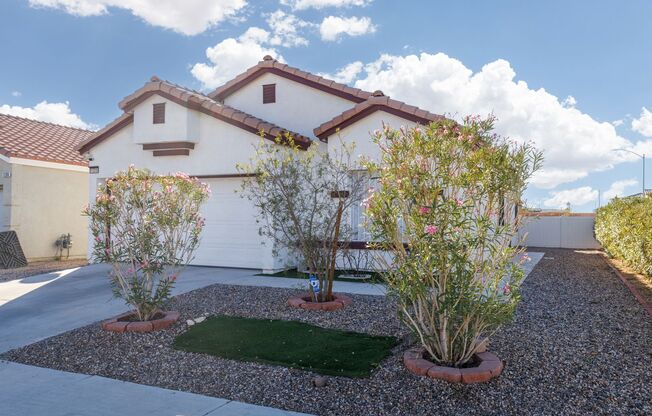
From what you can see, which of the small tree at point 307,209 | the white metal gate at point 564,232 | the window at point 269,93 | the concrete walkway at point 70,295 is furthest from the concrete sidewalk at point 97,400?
the white metal gate at point 564,232

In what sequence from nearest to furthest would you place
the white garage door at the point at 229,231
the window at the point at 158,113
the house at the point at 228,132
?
the house at the point at 228,132, the white garage door at the point at 229,231, the window at the point at 158,113

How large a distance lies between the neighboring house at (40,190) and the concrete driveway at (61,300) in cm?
405

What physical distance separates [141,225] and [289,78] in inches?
352

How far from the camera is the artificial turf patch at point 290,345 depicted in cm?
550

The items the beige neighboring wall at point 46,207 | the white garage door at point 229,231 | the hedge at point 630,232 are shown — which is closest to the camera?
the hedge at point 630,232

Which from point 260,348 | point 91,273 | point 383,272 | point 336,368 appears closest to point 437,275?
point 383,272

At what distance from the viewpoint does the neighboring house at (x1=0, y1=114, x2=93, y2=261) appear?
15734 millimetres

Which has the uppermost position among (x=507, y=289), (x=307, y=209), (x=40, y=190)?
(x=40, y=190)

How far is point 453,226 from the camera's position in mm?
4785

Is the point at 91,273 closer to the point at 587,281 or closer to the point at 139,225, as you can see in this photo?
the point at 139,225

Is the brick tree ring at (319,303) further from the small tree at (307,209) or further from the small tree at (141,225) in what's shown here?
the small tree at (141,225)

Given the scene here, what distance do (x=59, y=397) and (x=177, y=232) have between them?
3.01 metres

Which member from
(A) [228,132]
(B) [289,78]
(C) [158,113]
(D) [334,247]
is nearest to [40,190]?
(C) [158,113]

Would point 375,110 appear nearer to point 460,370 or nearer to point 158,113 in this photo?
point 158,113
